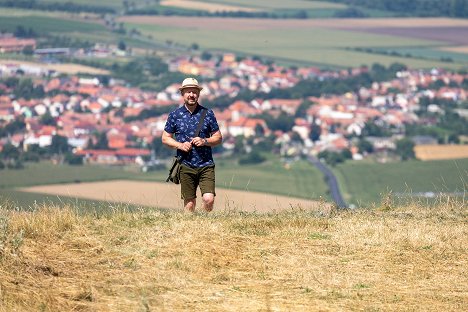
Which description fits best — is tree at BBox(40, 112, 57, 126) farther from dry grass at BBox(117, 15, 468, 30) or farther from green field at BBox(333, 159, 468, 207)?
dry grass at BBox(117, 15, 468, 30)

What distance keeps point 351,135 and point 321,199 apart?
54.0 m

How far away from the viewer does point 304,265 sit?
7.60 metres

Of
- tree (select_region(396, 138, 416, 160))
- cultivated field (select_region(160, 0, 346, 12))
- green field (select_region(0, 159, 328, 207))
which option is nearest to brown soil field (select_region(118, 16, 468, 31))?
cultivated field (select_region(160, 0, 346, 12))

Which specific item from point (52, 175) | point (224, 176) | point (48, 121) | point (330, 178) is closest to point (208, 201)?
point (224, 176)

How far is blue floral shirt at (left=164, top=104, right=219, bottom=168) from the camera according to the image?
9.35m

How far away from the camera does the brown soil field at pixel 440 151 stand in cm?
4680

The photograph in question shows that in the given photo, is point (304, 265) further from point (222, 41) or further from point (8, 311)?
point (222, 41)

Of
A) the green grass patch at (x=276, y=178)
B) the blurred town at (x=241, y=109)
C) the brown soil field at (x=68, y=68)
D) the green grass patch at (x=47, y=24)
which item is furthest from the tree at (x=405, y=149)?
the green grass patch at (x=47, y=24)

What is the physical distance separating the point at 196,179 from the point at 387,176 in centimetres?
3595

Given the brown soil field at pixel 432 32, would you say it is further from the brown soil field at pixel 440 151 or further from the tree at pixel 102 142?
the tree at pixel 102 142

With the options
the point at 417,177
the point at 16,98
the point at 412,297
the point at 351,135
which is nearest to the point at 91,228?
the point at 412,297

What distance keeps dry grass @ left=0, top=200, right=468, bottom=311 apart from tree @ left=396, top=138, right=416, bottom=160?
4319 centimetres

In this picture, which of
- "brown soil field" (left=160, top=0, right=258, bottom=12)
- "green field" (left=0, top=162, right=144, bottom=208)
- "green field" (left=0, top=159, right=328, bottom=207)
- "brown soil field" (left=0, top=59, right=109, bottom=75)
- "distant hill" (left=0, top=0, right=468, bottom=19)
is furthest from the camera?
"brown soil field" (left=160, top=0, right=258, bottom=12)

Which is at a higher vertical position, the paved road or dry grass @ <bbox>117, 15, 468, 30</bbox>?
the paved road
